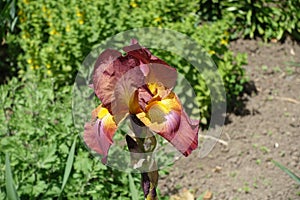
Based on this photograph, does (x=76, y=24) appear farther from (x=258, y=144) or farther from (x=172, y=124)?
(x=172, y=124)

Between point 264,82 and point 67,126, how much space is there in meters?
1.97

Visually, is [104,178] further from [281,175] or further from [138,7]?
[138,7]

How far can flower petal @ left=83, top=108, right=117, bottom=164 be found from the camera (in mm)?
1231

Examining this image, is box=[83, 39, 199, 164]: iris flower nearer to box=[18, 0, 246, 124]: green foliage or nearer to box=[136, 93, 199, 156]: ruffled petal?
box=[136, 93, 199, 156]: ruffled petal

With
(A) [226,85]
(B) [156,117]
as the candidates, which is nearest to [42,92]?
(A) [226,85]

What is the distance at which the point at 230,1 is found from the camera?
13.0ft

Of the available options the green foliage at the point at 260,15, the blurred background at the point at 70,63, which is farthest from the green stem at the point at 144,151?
the green foliage at the point at 260,15

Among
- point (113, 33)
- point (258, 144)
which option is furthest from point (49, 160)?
point (258, 144)

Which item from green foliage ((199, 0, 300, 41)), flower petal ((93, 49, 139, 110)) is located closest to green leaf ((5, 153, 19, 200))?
flower petal ((93, 49, 139, 110))

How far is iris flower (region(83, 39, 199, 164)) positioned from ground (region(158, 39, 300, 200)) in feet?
5.51

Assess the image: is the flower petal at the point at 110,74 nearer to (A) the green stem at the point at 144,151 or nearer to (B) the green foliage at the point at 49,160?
(A) the green stem at the point at 144,151

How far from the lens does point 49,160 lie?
6.97ft

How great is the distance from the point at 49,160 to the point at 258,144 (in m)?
1.67

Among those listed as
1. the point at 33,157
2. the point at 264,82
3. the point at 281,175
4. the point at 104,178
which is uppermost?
the point at 264,82
